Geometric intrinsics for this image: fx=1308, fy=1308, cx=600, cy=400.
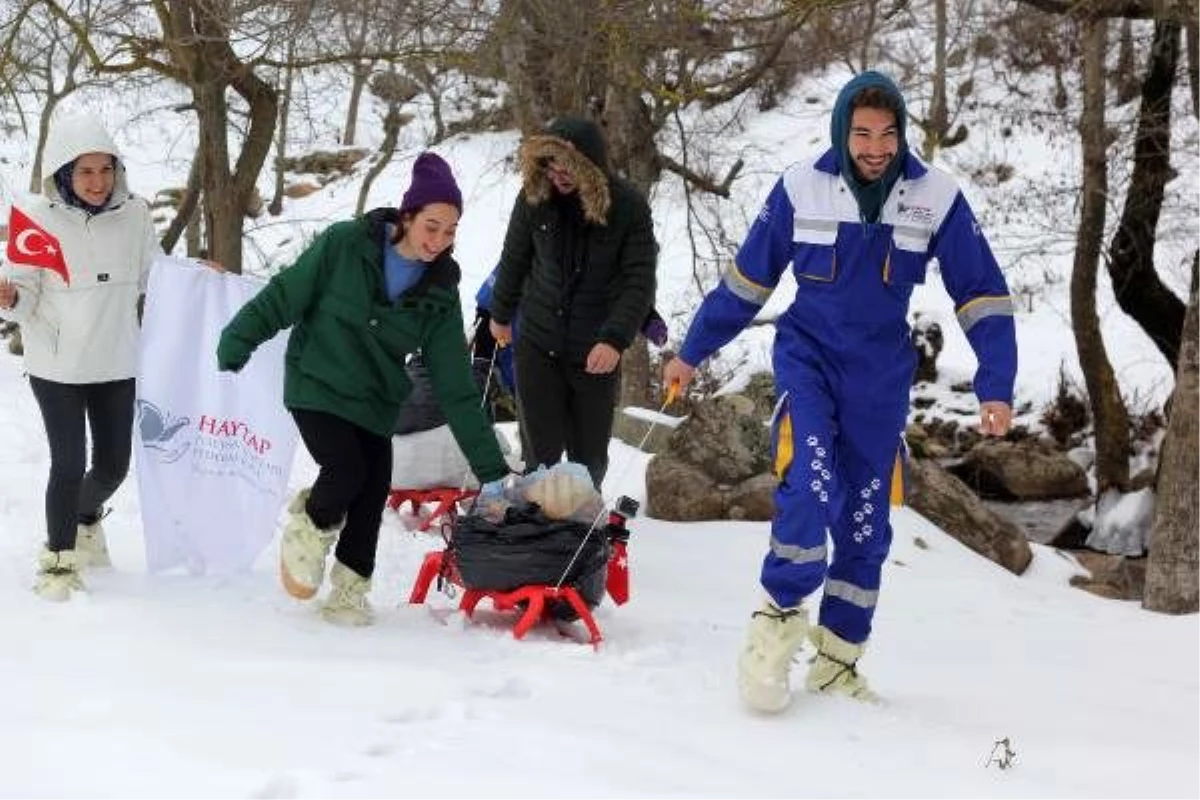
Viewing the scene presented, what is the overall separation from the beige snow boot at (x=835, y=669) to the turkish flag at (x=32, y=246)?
284 cm

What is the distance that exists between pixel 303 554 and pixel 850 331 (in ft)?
6.34

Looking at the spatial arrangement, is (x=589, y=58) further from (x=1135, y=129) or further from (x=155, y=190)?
(x=155, y=190)

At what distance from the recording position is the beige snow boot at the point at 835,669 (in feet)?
12.9

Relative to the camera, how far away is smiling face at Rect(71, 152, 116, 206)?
14.8 feet

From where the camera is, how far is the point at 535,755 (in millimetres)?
3027

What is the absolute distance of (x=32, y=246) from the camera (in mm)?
4469

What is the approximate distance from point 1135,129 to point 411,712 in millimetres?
9813

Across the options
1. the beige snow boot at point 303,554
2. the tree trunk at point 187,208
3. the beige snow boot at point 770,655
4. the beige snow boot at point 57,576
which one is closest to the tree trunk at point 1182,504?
the beige snow boot at point 770,655

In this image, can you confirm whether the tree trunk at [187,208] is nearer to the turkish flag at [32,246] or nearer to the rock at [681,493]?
the rock at [681,493]

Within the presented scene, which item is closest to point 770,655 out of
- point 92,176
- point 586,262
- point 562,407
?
point 562,407

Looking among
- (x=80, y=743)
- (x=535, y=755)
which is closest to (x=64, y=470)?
(x=80, y=743)

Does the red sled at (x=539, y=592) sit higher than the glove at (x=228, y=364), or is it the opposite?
the glove at (x=228, y=364)

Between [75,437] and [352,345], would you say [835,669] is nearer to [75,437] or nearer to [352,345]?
[352,345]

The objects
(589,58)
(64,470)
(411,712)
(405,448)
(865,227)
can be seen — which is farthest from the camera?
(589,58)
